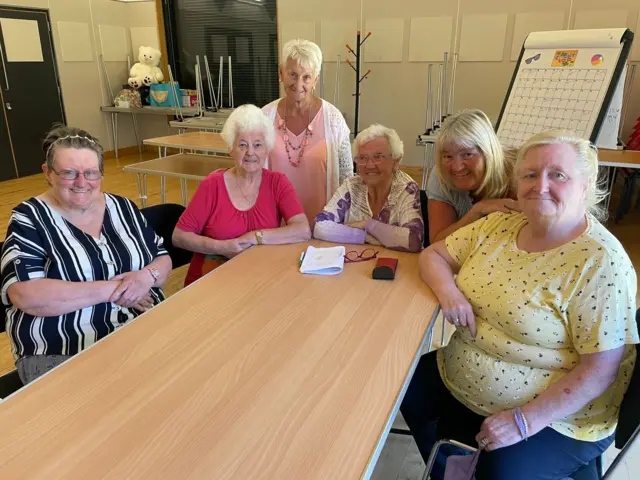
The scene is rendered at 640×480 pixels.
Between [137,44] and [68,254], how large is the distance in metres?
7.07

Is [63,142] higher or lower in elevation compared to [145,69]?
lower

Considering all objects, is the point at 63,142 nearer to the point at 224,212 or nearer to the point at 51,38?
the point at 224,212

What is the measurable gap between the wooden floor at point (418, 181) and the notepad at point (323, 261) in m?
0.79

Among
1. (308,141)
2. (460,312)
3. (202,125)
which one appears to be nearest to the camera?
(460,312)

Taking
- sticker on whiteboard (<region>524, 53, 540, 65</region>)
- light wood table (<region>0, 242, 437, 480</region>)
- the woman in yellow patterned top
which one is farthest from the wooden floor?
sticker on whiteboard (<region>524, 53, 540, 65</region>)

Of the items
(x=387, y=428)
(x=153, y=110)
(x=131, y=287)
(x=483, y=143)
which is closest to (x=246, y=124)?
(x=131, y=287)

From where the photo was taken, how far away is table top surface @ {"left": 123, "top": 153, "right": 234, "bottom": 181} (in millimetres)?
3850

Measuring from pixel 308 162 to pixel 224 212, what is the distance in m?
0.62

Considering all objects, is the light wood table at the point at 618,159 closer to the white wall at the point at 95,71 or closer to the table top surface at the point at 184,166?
the table top surface at the point at 184,166

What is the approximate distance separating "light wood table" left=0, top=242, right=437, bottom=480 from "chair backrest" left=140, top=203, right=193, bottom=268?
0.64 metres

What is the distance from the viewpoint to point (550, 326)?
49.3 inches

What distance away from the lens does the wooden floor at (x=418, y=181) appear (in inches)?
73.5

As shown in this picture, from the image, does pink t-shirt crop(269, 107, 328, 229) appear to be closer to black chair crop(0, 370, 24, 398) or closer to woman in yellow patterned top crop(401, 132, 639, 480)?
woman in yellow patterned top crop(401, 132, 639, 480)

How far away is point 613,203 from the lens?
523cm
